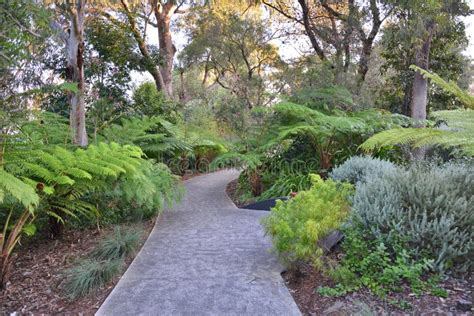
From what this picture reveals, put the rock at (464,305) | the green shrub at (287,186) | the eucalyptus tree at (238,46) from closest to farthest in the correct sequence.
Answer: the rock at (464,305), the green shrub at (287,186), the eucalyptus tree at (238,46)

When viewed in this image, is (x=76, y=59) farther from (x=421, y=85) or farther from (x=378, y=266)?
(x=421, y=85)

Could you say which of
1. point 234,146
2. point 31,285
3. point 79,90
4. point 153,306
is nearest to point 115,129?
point 79,90

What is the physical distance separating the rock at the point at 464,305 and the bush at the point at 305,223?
3.10 feet

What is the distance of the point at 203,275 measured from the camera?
10.8ft

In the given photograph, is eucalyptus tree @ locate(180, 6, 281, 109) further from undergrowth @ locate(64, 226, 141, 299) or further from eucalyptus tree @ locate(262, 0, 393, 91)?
undergrowth @ locate(64, 226, 141, 299)

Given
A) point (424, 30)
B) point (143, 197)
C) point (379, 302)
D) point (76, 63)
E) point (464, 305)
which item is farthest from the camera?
point (424, 30)

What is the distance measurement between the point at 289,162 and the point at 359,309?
479 centimetres

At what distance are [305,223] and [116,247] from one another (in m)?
1.92

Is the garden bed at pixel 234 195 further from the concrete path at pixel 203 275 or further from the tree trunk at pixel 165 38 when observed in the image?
the tree trunk at pixel 165 38

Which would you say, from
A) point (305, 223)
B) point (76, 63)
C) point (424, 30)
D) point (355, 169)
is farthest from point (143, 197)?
point (424, 30)

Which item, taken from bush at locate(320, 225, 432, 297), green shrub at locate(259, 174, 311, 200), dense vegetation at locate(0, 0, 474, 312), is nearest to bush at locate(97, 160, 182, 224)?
dense vegetation at locate(0, 0, 474, 312)

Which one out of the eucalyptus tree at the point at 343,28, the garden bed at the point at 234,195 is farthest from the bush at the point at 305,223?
the eucalyptus tree at the point at 343,28

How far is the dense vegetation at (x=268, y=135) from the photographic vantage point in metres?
2.93

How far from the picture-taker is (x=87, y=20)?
9945 mm
